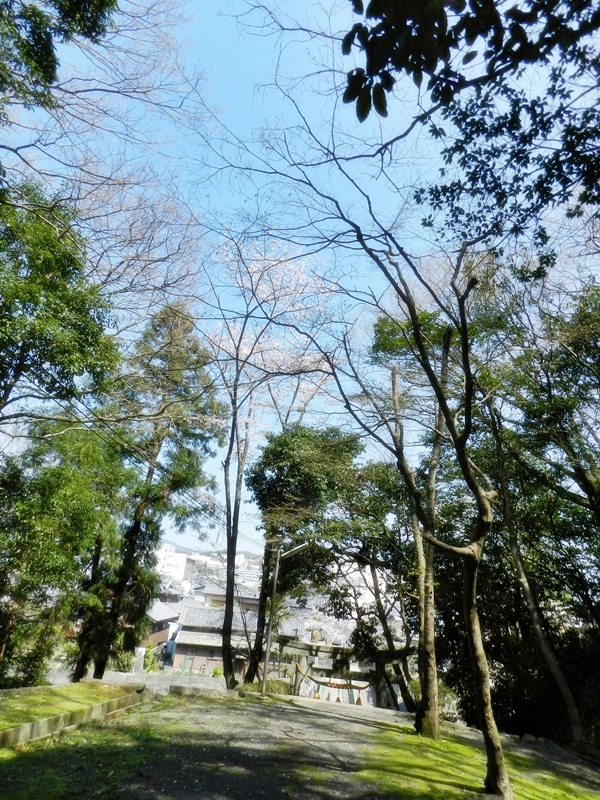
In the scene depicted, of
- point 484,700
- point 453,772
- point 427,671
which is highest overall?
point 427,671

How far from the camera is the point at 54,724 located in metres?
4.84

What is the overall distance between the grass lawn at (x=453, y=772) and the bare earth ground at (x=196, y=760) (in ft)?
0.53

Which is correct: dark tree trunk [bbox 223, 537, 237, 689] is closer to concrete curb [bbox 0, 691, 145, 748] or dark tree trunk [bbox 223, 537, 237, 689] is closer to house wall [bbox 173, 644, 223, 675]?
concrete curb [bbox 0, 691, 145, 748]

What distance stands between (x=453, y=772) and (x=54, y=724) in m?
3.73

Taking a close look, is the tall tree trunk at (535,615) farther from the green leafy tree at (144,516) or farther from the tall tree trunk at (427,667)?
the green leafy tree at (144,516)

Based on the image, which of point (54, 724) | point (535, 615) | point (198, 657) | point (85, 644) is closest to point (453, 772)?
point (54, 724)

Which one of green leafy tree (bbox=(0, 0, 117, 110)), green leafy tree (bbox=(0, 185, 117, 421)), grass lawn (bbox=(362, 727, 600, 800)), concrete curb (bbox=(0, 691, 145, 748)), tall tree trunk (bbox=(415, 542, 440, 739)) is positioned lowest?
grass lawn (bbox=(362, 727, 600, 800))

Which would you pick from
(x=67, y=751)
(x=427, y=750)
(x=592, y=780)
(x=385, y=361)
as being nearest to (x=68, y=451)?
(x=385, y=361)

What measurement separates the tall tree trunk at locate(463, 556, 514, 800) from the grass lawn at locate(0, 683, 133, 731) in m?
3.95

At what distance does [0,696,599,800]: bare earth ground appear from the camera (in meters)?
3.68

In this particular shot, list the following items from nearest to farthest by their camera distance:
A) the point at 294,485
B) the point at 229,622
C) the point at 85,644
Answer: the point at 85,644, the point at 229,622, the point at 294,485

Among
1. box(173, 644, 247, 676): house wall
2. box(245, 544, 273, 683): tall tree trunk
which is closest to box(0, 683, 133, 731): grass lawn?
box(245, 544, 273, 683): tall tree trunk

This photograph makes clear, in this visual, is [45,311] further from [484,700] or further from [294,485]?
[294,485]

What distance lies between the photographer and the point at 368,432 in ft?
17.8
